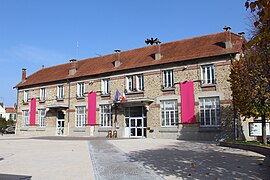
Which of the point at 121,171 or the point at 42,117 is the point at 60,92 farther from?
the point at 121,171

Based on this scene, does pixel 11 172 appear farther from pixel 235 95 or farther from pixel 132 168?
pixel 235 95

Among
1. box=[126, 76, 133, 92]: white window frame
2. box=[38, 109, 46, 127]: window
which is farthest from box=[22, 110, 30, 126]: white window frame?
box=[126, 76, 133, 92]: white window frame

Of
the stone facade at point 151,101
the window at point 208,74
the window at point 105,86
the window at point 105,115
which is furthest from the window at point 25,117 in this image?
the window at point 208,74

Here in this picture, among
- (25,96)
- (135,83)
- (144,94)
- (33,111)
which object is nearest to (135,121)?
Answer: (144,94)

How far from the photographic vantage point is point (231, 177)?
6609mm

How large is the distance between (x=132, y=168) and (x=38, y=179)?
2677 millimetres

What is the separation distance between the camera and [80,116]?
27.7 meters

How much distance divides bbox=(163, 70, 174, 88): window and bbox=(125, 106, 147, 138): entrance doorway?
307cm

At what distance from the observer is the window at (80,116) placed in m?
27.3

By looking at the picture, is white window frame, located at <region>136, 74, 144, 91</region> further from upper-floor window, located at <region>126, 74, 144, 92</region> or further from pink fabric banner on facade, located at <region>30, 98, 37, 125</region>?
pink fabric banner on facade, located at <region>30, 98, 37, 125</region>

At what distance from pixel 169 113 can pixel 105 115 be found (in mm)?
6881

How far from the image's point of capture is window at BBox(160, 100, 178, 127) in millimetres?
21594

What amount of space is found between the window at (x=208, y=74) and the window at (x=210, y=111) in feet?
4.47

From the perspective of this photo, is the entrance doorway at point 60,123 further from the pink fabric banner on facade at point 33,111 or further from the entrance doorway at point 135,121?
the entrance doorway at point 135,121
